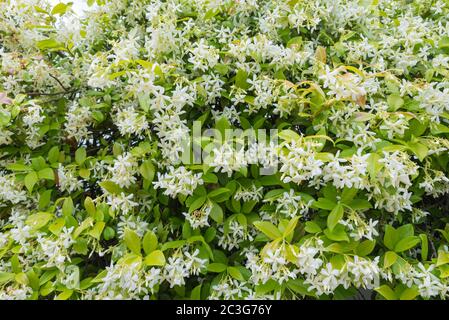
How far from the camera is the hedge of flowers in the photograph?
1331mm

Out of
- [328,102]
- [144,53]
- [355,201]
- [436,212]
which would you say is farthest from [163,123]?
[436,212]

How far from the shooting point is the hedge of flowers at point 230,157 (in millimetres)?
1331

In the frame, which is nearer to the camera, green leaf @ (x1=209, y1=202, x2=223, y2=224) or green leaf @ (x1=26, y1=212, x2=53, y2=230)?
green leaf @ (x1=209, y1=202, x2=223, y2=224)

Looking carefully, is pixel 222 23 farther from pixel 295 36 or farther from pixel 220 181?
pixel 220 181

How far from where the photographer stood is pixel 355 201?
1369mm

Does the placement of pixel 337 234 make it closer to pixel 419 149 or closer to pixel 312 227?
pixel 312 227

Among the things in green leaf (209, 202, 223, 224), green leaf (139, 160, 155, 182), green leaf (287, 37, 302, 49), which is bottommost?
green leaf (209, 202, 223, 224)

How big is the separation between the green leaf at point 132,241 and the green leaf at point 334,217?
640 mm

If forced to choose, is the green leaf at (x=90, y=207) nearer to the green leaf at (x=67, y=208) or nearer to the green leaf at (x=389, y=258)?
the green leaf at (x=67, y=208)

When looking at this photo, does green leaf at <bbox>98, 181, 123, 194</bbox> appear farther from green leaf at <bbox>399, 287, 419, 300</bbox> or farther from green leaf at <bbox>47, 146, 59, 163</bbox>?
green leaf at <bbox>399, 287, 419, 300</bbox>

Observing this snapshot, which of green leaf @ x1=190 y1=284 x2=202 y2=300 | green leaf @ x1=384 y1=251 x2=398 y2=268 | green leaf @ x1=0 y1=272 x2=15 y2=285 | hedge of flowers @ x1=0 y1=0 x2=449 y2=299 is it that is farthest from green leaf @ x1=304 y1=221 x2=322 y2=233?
green leaf @ x1=0 y1=272 x2=15 y2=285

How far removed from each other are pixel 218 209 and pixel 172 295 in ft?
1.26

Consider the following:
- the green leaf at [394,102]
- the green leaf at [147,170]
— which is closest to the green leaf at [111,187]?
the green leaf at [147,170]

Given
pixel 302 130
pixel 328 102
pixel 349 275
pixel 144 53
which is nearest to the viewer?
pixel 349 275
